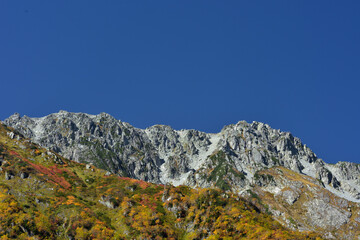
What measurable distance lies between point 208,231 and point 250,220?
13.9 meters

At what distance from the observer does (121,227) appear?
324 feet

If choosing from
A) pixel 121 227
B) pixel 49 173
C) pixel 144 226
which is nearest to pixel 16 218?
pixel 121 227

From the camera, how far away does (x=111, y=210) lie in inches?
4355

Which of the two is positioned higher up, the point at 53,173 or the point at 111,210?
the point at 53,173

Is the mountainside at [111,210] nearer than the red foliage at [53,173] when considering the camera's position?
Yes

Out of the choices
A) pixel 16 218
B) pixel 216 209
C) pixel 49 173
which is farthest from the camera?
pixel 49 173

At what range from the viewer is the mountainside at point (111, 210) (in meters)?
88.2

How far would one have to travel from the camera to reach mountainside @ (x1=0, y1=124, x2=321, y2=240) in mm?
88188

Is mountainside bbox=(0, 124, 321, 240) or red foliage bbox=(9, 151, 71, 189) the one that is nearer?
mountainside bbox=(0, 124, 321, 240)

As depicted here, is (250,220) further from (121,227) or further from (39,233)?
(39,233)

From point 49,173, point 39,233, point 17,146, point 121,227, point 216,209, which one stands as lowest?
point 39,233

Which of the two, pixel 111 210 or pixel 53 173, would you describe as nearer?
pixel 111 210

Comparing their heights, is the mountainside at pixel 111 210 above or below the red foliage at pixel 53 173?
below

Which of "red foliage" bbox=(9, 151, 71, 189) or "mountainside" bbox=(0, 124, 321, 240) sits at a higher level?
"red foliage" bbox=(9, 151, 71, 189)
